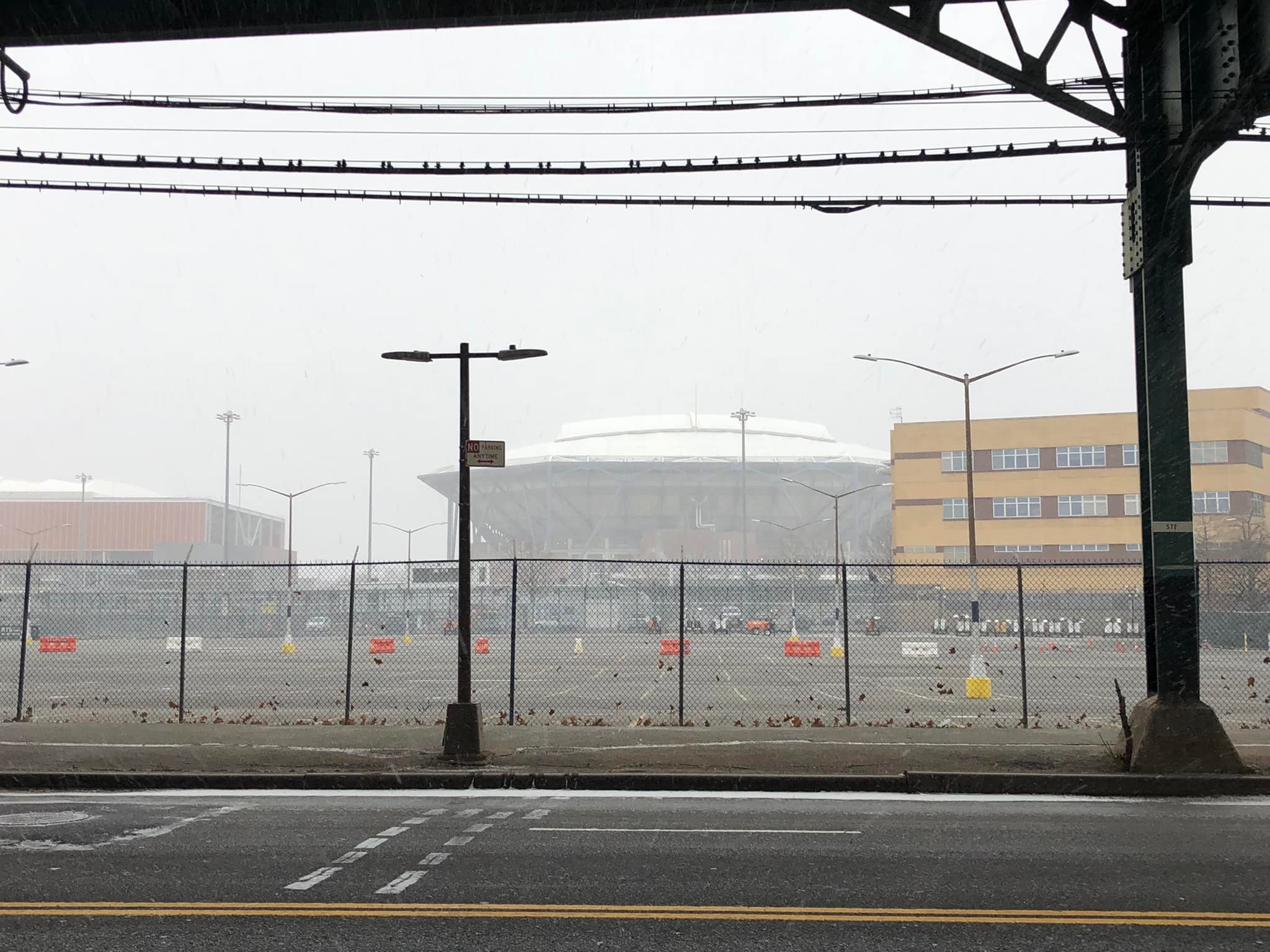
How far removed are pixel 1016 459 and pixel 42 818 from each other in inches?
3245

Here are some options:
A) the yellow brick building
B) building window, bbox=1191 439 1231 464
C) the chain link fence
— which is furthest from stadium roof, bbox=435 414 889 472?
the chain link fence

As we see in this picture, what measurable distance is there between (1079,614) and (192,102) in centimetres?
4943

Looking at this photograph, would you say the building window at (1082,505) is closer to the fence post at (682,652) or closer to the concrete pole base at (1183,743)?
the fence post at (682,652)

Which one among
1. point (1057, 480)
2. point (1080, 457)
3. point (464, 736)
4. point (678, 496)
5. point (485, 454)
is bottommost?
point (464, 736)

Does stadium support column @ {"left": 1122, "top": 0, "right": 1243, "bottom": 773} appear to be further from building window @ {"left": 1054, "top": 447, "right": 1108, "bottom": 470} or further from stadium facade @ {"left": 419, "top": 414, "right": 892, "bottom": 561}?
stadium facade @ {"left": 419, "top": 414, "right": 892, "bottom": 561}

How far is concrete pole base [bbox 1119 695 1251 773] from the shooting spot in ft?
40.5

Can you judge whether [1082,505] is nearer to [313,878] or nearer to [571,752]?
[571,752]

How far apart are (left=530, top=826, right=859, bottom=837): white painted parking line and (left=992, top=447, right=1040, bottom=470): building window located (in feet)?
265

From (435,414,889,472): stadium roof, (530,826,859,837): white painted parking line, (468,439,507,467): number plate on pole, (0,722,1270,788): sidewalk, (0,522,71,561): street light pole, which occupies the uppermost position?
(435,414,889,472): stadium roof

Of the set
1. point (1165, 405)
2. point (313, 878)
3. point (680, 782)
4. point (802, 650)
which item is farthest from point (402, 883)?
point (802, 650)

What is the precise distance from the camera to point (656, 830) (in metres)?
9.97

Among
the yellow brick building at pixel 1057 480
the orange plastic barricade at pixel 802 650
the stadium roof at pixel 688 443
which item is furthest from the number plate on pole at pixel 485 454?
the stadium roof at pixel 688 443

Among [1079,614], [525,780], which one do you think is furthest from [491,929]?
[1079,614]

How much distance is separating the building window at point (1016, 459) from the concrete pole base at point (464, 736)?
78200 millimetres
